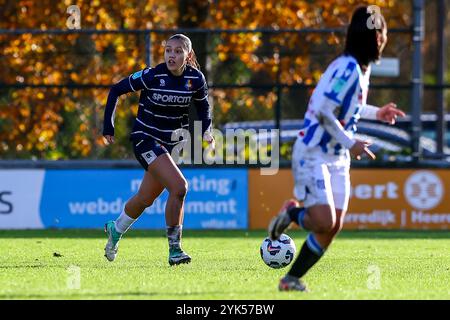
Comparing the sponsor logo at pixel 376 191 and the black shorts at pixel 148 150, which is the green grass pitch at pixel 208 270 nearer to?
the black shorts at pixel 148 150

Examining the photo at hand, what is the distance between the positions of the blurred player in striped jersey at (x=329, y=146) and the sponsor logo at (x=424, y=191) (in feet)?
31.0

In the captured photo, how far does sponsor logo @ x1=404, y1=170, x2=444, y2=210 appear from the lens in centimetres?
1792

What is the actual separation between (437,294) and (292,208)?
3.85ft

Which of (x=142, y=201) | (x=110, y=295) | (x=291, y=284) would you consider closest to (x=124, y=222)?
(x=142, y=201)

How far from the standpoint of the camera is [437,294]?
→ 855cm

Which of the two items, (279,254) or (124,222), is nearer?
(279,254)

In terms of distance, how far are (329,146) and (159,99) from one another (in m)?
2.90

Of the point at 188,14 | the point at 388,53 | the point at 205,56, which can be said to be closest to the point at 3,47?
the point at 205,56

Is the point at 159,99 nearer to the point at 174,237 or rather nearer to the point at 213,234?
the point at 174,237

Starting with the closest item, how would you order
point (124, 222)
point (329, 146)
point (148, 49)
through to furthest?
point (329, 146)
point (124, 222)
point (148, 49)

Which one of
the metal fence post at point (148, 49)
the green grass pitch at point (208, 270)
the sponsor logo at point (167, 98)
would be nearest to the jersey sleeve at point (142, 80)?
the sponsor logo at point (167, 98)

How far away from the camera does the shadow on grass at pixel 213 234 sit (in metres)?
16.0

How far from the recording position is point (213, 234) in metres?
16.6
